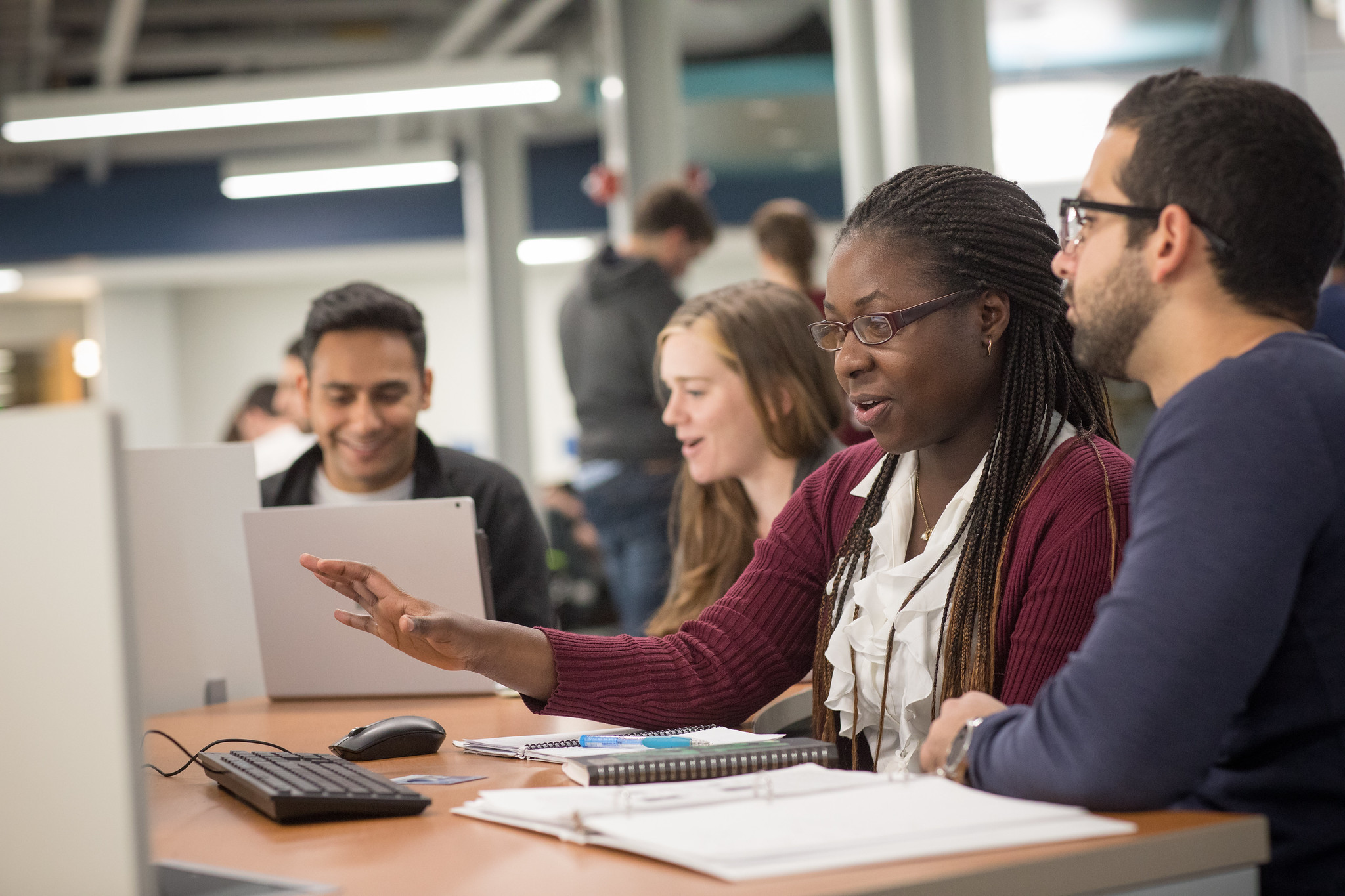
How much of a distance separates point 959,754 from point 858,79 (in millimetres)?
4005

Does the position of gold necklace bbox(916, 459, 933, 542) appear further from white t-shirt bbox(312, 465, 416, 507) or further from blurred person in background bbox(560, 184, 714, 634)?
blurred person in background bbox(560, 184, 714, 634)

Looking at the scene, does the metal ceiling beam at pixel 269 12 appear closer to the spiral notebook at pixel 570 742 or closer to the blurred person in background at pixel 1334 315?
the blurred person in background at pixel 1334 315

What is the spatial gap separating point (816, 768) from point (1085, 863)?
318 mm

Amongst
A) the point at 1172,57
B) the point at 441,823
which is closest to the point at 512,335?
the point at 1172,57

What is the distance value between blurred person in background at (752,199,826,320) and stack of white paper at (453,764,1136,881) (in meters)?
2.84

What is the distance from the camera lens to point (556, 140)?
32.2ft

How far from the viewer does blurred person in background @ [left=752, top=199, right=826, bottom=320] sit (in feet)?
13.0

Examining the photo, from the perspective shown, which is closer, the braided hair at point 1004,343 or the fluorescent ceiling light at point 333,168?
the braided hair at point 1004,343

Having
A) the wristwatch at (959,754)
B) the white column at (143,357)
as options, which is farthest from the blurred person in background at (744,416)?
the white column at (143,357)

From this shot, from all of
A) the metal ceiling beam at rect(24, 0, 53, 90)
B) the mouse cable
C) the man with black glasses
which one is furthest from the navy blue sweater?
the metal ceiling beam at rect(24, 0, 53, 90)

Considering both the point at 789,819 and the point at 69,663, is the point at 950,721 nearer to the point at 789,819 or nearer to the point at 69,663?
the point at 789,819

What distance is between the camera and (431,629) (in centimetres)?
158

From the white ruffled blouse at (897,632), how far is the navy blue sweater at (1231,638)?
402 millimetres

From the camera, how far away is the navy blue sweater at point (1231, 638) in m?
1.05
